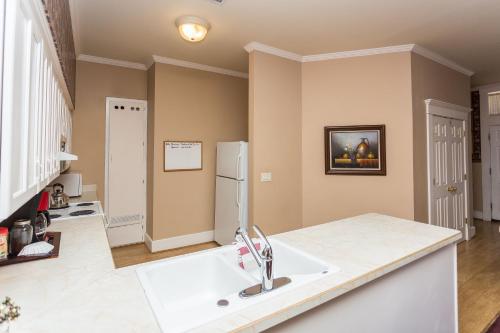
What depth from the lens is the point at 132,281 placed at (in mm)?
1153

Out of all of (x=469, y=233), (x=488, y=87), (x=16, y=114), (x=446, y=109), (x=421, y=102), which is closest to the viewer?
(x=16, y=114)

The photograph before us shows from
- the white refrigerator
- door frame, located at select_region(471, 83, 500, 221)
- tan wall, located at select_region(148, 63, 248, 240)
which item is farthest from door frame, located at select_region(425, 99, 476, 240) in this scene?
tan wall, located at select_region(148, 63, 248, 240)

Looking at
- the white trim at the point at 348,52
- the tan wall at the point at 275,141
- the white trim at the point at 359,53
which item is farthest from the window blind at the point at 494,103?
the tan wall at the point at 275,141

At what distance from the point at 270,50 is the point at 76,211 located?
2.86m

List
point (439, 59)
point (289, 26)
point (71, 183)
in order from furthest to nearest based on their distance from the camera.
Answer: point (439, 59), point (71, 183), point (289, 26)

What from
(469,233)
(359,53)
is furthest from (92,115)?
(469,233)

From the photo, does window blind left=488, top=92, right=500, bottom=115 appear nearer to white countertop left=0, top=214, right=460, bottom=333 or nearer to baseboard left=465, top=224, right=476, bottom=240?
baseboard left=465, top=224, right=476, bottom=240

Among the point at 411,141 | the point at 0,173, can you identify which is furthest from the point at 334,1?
the point at 0,173

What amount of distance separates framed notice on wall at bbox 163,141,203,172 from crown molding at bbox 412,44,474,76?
3.25m

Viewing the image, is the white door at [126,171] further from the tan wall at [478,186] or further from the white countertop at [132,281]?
the tan wall at [478,186]

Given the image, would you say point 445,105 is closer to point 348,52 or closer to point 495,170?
point 348,52

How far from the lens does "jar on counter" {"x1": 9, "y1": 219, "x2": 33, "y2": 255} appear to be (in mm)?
1471

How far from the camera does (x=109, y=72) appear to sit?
4043 mm

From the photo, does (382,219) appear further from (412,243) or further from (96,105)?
(96,105)
